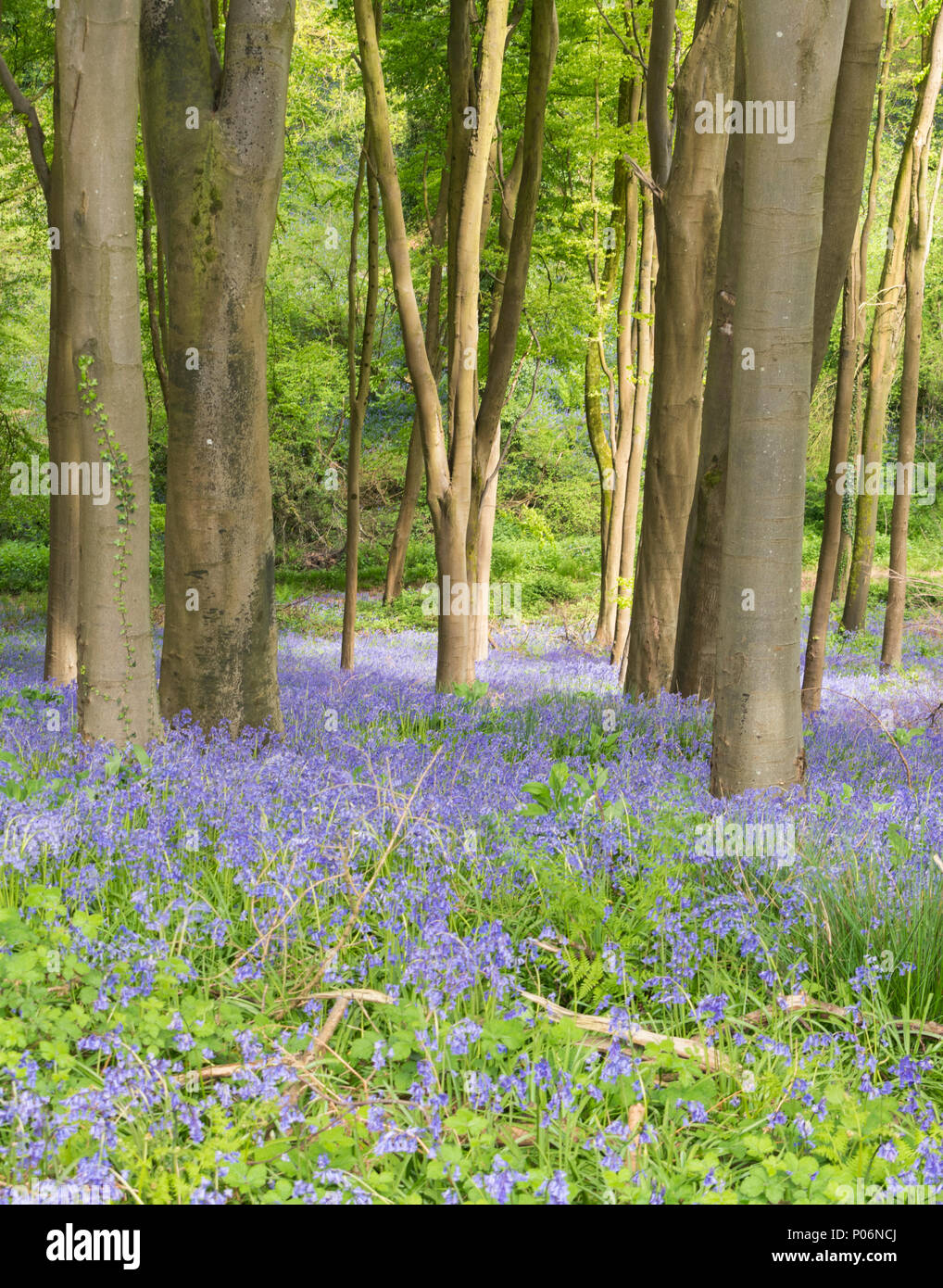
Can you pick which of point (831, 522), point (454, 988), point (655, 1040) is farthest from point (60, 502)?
point (655, 1040)

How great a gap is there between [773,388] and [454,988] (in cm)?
315

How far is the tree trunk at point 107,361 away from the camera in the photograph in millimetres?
4789

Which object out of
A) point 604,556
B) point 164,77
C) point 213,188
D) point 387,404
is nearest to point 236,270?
point 213,188

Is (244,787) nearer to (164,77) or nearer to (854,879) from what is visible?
(854,879)

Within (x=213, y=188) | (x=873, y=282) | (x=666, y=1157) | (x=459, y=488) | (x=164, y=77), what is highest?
(x=873, y=282)

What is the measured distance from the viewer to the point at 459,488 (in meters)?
9.14

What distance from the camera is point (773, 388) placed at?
4500mm

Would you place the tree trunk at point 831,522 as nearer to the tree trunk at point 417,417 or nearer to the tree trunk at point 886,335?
the tree trunk at point 886,335

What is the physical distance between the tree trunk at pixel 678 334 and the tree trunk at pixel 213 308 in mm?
3660

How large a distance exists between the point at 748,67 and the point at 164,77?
3.33m

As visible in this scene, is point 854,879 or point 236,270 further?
point 236,270

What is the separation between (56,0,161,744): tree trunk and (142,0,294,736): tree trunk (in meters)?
0.79

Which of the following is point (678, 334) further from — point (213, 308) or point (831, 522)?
point (213, 308)

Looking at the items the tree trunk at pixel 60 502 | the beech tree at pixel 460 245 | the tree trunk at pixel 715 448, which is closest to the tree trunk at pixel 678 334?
the tree trunk at pixel 715 448
